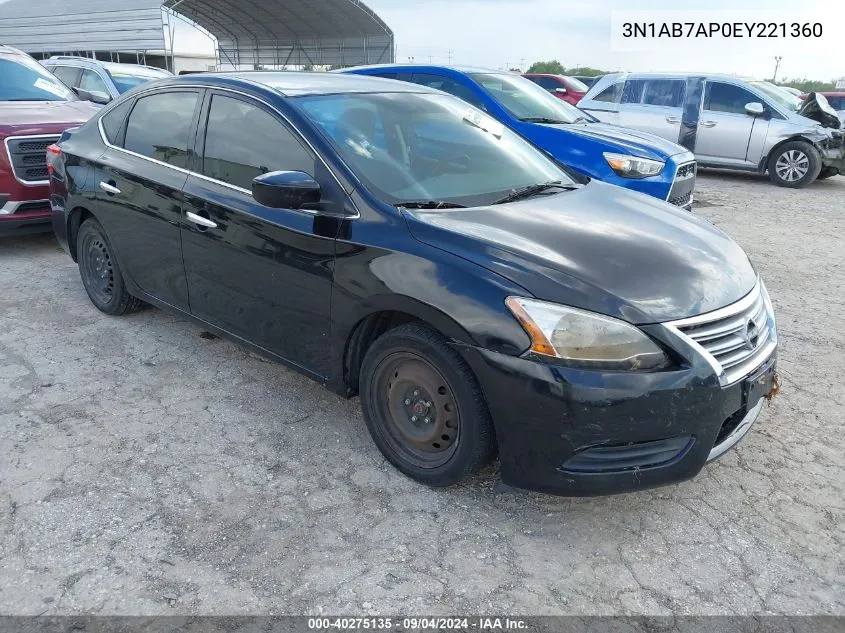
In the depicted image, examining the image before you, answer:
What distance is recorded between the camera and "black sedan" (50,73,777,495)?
248 cm

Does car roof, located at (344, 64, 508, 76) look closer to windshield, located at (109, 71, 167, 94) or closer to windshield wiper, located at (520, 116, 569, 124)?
windshield wiper, located at (520, 116, 569, 124)

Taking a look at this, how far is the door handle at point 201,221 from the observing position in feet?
11.7

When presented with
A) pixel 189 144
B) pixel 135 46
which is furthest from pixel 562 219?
pixel 135 46

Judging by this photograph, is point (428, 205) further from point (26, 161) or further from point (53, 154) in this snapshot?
point (26, 161)

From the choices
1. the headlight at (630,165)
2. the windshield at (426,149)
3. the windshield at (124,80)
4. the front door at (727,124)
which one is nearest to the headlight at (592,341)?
the windshield at (426,149)

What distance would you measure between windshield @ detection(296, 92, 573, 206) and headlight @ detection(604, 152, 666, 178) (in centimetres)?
283

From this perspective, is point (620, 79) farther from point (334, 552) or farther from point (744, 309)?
point (334, 552)

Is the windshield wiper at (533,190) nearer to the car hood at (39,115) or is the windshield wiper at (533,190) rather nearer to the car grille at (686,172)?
the car grille at (686,172)

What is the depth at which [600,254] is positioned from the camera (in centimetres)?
276

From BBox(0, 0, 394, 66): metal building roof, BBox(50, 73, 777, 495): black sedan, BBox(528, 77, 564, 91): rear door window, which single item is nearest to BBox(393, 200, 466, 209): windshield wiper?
BBox(50, 73, 777, 495): black sedan

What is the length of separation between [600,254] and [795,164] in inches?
399

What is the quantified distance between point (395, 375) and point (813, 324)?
11.6 ft

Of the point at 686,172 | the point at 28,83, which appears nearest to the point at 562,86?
the point at 686,172

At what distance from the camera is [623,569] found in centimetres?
253
